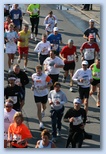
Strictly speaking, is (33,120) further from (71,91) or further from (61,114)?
(71,91)

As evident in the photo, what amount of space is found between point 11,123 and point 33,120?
4.59 ft

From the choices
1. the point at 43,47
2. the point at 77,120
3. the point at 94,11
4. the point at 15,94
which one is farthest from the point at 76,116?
the point at 94,11

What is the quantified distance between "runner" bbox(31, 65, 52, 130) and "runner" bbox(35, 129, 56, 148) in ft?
4.60

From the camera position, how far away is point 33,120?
12375 millimetres

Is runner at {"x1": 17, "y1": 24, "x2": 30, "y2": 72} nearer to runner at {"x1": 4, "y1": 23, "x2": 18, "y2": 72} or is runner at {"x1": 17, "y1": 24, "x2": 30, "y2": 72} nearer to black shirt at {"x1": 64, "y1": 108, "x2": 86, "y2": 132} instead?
runner at {"x1": 4, "y1": 23, "x2": 18, "y2": 72}

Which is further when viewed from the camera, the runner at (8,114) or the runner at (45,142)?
the runner at (8,114)

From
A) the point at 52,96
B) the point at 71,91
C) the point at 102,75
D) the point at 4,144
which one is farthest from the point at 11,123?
the point at 71,91

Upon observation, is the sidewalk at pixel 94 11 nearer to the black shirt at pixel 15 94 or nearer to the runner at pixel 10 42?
the runner at pixel 10 42

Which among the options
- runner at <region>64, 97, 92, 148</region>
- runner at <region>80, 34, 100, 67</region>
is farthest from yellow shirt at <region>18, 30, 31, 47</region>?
runner at <region>64, 97, 92, 148</region>

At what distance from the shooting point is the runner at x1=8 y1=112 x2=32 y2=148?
10.6m

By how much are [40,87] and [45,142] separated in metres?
1.78

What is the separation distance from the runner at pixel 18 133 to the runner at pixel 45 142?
0.22 m

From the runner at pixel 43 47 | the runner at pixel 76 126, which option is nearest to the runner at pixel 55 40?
the runner at pixel 43 47

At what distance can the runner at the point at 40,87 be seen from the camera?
39.4 feet
